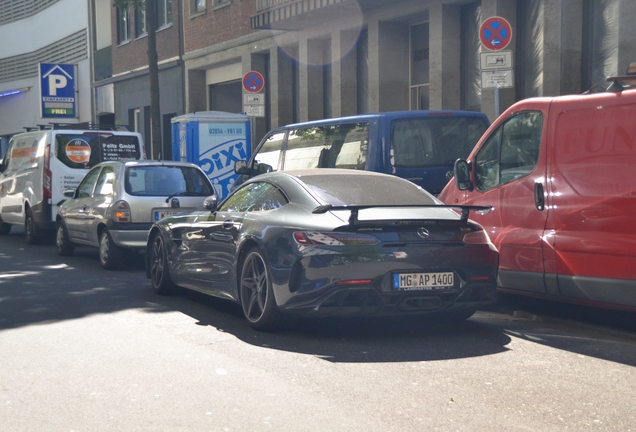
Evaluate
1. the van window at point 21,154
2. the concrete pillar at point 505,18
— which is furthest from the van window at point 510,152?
the van window at point 21,154

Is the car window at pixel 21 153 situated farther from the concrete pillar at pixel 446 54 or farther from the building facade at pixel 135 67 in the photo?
the building facade at pixel 135 67

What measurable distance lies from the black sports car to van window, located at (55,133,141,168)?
856cm

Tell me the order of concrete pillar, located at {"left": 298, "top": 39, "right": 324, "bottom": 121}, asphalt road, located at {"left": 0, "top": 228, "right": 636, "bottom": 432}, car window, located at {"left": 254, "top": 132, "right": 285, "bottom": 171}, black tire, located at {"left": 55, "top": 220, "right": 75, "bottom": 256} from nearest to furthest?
asphalt road, located at {"left": 0, "top": 228, "right": 636, "bottom": 432} → car window, located at {"left": 254, "top": 132, "right": 285, "bottom": 171} → black tire, located at {"left": 55, "top": 220, "right": 75, "bottom": 256} → concrete pillar, located at {"left": 298, "top": 39, "right": 324, "bottom": 121}

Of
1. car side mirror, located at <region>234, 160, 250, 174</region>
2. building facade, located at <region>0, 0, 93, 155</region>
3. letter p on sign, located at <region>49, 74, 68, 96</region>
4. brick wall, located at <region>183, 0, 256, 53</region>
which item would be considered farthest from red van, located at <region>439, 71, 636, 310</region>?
building facade, located at <region>0, 0, 93, 155</region>

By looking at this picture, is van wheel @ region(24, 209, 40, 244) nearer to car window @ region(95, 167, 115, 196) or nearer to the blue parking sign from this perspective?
car window @ region(95, 167, 115, 196)

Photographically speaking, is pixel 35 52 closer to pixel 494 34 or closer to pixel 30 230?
pixel 30 230

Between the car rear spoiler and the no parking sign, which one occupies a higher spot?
the no parking sign

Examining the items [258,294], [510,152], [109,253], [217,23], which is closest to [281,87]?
[217,23]

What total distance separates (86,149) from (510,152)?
31.3ft

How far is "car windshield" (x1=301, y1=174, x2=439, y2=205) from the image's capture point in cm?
784

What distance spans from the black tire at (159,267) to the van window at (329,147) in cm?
271

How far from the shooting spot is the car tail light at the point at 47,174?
16250 mm

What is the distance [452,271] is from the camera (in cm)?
735

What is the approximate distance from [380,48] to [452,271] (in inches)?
605
